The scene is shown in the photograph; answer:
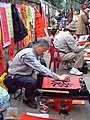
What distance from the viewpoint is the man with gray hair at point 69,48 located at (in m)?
9.36

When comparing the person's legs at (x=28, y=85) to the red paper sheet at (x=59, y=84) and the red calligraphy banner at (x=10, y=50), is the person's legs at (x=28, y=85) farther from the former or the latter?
the red calligraphy banner at (x=10, y=50)

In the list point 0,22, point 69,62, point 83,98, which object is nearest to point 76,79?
point 83,98

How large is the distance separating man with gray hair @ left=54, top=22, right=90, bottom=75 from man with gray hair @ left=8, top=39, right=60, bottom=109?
3.02 meters

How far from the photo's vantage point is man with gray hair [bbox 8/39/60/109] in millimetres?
6148

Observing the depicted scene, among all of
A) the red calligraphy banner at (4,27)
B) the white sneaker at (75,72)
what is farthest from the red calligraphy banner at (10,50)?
the white sneaker at (75,72)

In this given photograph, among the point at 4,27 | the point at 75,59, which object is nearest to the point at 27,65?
the point at 4,27

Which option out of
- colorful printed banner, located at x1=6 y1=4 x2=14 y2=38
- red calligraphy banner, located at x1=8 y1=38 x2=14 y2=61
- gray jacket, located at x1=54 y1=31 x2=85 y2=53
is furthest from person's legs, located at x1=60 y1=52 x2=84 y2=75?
colorful printed banner, located at x1=6 y1=4 x2=14 y2=38

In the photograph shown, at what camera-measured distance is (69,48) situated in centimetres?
957

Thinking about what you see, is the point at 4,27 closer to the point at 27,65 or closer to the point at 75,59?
the point at 27,65

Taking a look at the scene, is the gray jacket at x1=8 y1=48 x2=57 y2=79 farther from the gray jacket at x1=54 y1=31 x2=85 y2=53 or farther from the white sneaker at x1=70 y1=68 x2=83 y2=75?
the white sneaker at x1=70 y1=68 x2=83 y2=75

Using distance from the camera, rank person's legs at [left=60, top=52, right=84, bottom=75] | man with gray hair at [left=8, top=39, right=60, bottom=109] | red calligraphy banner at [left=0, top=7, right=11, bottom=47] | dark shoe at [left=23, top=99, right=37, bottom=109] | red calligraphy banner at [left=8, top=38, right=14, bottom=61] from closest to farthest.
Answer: man with gray hair at [left=8, top=39, right=60, bottom=109] → dark shoe at [left=23, top=99, right=37, bottom=109] → red calligraphy banner at [left=0, top=7, right=11, bottom=47] → red calligraphy banner at [left=8, top=38, right=14, bottom=61] → person's legs at [left=60, top=52, right=84, bottom=75]

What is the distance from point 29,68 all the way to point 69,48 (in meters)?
3.25

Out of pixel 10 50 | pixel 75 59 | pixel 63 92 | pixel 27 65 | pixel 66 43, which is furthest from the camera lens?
pixel 75 59

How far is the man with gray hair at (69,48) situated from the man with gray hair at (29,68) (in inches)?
119
